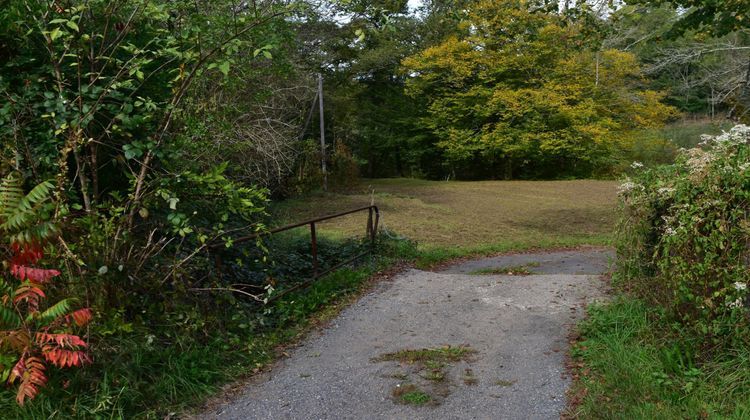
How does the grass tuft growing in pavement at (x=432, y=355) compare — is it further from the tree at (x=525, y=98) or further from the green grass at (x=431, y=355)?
the tree at (x=525, y=98)

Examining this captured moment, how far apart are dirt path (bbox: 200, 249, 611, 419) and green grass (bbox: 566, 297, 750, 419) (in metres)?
0.23

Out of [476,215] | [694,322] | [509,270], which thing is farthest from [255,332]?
[476,215]

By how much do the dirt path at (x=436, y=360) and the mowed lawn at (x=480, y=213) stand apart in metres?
4.98

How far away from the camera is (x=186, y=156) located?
536 cm

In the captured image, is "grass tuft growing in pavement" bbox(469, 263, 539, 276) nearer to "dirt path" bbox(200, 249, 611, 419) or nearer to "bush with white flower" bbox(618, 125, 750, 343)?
"dirt path" bbox(200, 249, 611, 419)

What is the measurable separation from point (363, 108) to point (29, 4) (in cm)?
2887

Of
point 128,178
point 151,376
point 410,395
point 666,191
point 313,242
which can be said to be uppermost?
point 128,178

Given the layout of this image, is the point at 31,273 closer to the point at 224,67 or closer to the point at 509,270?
the point at 224,67

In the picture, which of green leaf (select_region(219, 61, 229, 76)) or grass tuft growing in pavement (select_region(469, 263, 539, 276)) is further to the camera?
grass tuft growing in pavement (select_region(469, 263, 539, 276))

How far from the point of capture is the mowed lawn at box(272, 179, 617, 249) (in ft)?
46.4

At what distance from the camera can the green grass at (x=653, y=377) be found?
3.08 m

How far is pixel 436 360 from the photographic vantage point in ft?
14.2

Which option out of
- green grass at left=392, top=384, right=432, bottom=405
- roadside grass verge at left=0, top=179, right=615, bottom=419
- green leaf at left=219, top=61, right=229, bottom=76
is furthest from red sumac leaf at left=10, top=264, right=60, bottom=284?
green grass at left=392, top=384, right=432, bottom=405

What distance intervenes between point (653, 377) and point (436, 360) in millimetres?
1586
